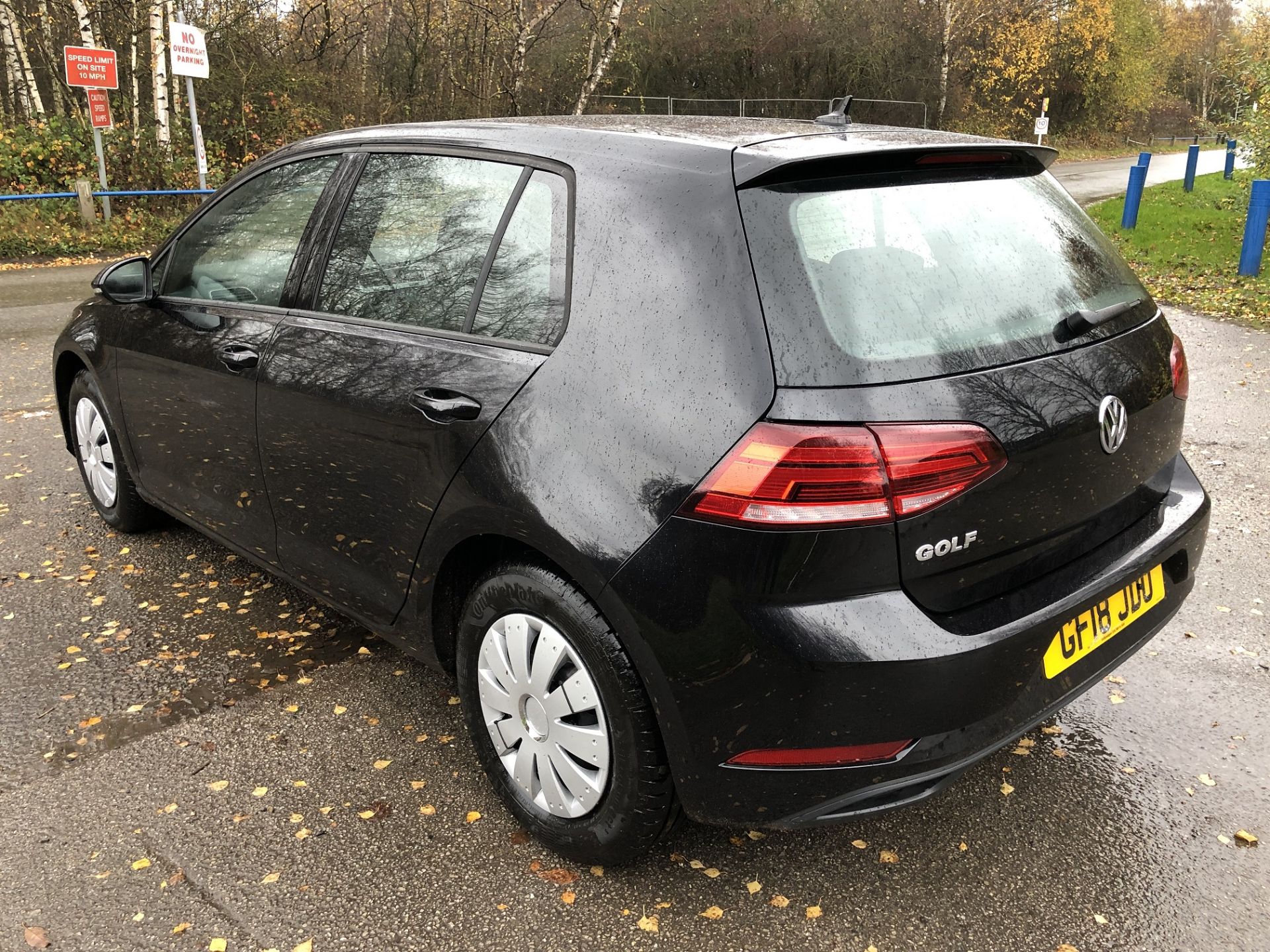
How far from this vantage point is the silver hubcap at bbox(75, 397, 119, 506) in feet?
14.4

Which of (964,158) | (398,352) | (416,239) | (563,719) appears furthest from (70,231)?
(964,158)

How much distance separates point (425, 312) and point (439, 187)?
1.23ft

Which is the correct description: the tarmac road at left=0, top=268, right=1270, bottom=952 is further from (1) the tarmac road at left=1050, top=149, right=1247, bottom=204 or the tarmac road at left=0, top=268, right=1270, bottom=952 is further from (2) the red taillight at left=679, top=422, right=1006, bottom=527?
(1) the tarmac road at left=1050, top=149, right=1247, bottom=204

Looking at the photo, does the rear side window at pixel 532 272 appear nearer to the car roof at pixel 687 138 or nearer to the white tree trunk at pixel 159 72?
the car roof at pixel 687 138

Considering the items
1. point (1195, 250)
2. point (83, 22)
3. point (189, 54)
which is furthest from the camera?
point (83, 22)

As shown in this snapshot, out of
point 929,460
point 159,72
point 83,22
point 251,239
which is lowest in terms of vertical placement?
point 929,460

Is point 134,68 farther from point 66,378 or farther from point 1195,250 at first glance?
point 1195,250

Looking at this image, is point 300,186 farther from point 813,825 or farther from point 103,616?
point 813,825

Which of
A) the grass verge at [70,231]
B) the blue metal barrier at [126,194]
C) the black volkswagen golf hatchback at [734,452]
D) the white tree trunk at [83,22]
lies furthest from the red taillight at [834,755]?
the white tree trunk at [83,22]

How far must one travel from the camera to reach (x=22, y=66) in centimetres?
1841

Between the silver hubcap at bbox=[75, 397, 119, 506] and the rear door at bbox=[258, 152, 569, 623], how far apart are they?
162cm

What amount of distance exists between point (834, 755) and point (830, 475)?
0.59 m

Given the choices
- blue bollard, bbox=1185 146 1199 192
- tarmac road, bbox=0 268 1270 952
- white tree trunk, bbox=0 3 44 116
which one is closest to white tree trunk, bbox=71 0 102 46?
white tree trunk, bbox=0 3 44 116

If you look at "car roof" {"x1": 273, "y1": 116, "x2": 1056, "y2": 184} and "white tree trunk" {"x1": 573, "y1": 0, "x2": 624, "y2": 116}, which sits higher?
"white tree trunk" {"x1": 573, "y1": 0, "x2": 624, "y2": 116}
